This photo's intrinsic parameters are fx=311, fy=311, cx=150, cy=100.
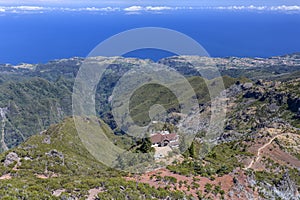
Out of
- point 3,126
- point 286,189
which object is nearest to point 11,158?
point 286,189

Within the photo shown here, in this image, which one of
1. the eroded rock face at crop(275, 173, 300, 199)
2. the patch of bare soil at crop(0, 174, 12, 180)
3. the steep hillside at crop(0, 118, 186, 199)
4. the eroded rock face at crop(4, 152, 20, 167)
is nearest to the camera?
the steep hillside at crop(0, 118, 186, 199)

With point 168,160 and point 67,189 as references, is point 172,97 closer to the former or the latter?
point 168,160

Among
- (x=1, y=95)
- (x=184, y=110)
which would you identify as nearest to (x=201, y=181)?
(x=184, y=110)

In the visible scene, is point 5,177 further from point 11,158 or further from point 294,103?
point 294,103

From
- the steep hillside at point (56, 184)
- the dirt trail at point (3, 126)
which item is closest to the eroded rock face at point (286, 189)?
the steep hillside at point (56, 184)

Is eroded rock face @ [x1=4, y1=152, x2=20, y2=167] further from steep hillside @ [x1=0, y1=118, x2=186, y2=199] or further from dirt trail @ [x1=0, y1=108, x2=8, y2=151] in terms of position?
→ dirt trail @ [x1=0, y1=108, x2=8, y2=151]

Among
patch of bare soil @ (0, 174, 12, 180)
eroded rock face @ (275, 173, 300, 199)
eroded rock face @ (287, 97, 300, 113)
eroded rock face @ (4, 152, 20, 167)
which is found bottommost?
eroded rock face @ (287, 97, 300, 113)

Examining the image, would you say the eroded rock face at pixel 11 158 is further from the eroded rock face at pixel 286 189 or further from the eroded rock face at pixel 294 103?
the eroded rock face at pixel 294 103

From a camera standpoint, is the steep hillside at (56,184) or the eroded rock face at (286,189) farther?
the eroded rock face at (286,189)

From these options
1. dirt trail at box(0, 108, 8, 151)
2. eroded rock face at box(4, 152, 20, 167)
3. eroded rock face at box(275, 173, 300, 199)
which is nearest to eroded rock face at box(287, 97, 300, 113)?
eroded rock face at box(275, 173, 300, 199)
